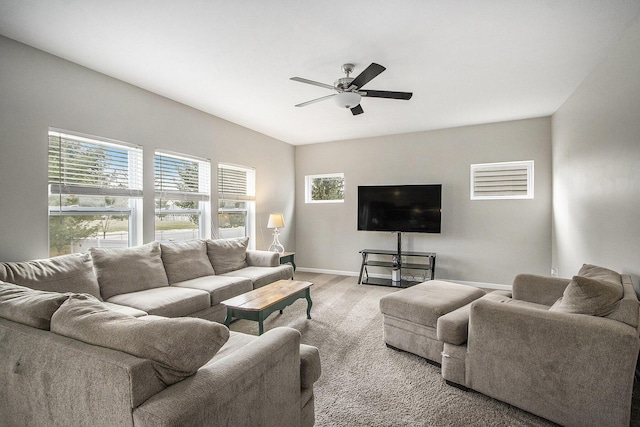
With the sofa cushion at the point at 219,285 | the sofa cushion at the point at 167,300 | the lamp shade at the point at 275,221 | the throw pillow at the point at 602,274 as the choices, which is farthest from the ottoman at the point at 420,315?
the lamp shade at the point at 275,221

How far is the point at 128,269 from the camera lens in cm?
292

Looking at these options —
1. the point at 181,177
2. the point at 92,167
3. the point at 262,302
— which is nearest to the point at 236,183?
the point at 181,177

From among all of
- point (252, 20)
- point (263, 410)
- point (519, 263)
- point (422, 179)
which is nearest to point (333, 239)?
point (422, 179)

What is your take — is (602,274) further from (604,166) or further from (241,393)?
(241,393)

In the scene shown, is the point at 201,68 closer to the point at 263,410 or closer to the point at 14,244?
the point at 14,244

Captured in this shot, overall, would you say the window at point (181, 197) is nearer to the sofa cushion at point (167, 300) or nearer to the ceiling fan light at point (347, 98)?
the sofa cushion at point (167, 300)

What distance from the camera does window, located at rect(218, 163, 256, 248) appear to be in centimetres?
463

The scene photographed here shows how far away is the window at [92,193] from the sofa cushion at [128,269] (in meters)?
0.36

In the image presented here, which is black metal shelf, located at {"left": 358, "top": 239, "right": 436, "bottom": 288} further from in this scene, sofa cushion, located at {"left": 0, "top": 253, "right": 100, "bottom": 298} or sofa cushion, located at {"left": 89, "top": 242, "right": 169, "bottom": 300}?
sofa cushion, located at {"left": 0, "top": 253, "right": 100, "bottom": 298}

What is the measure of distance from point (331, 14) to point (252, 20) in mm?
572

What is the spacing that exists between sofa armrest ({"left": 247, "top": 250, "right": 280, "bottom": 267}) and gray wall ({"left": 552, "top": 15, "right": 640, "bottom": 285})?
11.6 ft

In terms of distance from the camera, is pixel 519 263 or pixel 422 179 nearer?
pixel 519 263

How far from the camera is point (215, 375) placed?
1.09m

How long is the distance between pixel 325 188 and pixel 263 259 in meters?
2.40
